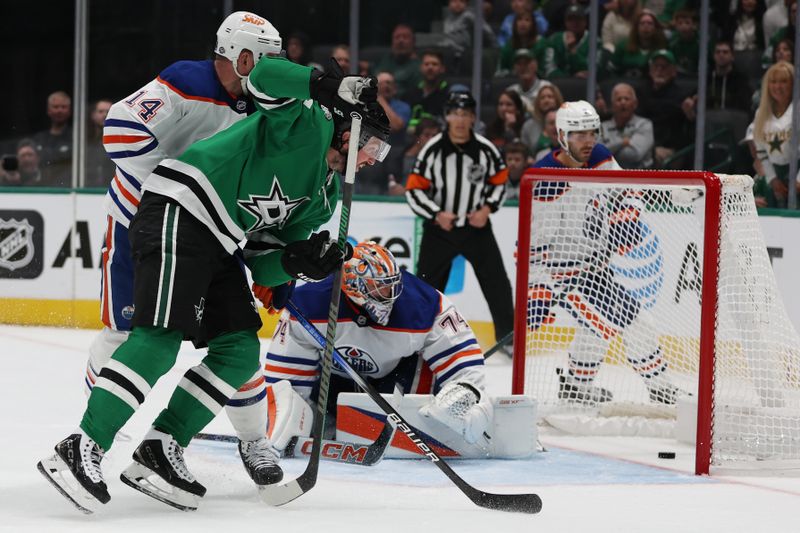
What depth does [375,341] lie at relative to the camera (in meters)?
3.76

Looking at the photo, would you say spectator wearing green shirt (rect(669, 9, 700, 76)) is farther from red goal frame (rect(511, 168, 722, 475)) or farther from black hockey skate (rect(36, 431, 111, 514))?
black hockey skate (rect(36, 431, 111, 514))

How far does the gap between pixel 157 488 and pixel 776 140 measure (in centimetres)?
426

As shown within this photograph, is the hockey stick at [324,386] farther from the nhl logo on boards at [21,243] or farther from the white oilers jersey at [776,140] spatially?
the nhl logo on boards at [21,243]

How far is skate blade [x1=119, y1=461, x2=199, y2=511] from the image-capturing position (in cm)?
288

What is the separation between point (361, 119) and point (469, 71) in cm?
419

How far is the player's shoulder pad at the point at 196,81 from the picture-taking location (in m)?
3.43

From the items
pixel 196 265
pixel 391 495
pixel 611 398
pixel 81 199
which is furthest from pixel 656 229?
pixel 81 199

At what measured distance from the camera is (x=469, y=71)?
6.92 m

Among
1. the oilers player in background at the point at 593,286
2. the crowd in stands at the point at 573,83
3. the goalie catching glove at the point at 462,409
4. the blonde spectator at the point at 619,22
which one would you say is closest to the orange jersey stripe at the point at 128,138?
the goalie catching glove at the point at 462,409

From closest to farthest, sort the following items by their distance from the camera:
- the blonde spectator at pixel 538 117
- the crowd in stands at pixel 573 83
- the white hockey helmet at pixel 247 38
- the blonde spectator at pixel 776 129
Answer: the white hockey helmet at pixel 247 38 < the blonde spectator at pixel 776 129 < the crowd in stands at pixel 573 83 < the blonde spectator at pixel 538 117

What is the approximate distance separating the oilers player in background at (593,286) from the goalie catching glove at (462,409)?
86cm

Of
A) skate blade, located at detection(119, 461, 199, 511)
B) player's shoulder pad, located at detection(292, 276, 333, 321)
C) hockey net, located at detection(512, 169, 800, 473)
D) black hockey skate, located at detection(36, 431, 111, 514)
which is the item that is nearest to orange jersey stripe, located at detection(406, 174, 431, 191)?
hockey net, located at detection(512, 169, 800, 473)

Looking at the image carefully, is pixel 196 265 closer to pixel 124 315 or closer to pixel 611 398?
pixel 124 315

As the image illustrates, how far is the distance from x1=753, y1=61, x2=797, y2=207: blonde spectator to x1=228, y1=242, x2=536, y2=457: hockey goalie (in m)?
2.91
